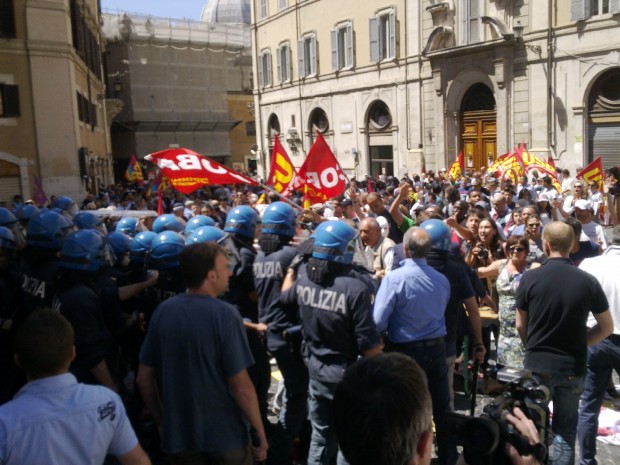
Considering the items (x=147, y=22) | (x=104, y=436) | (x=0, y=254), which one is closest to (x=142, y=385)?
(x=104, y=436)

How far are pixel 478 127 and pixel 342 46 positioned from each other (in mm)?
9637

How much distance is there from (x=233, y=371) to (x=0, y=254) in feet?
8.42

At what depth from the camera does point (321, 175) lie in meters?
9.05

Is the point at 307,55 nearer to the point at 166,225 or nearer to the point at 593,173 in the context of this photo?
the point at 593,173

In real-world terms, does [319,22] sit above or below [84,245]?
above

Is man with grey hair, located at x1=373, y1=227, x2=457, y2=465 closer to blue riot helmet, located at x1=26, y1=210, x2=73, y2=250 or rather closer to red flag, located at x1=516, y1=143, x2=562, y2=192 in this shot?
blue riot helmet, located at x1=26, y1=210, x2=73, y2=250

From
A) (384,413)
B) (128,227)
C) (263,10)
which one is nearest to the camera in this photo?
(384,413)

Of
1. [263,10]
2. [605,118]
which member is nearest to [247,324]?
[605,118]

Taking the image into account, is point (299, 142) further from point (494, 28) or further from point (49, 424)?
point (49, 424)

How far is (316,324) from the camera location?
3742 millimetres

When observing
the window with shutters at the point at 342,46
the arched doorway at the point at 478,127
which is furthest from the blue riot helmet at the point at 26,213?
the window with shutters at the point at 342,46

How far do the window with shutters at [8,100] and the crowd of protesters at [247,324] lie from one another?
54.2 ft

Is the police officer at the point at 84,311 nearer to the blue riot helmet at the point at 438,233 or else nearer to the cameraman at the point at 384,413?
the cameraman at the point at 384,413

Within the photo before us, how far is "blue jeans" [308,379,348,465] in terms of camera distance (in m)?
3.79
